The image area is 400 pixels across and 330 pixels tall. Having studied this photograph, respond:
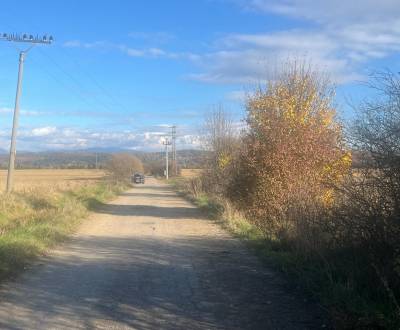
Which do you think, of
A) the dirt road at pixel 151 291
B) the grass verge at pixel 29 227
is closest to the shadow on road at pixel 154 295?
the dirt road at pixel 151 291

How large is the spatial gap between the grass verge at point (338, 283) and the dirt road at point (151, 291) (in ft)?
0.96

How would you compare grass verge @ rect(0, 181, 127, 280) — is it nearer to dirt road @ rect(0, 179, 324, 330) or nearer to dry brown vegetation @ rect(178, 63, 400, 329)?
dirt road @ rect(0, 179, 324, 330)

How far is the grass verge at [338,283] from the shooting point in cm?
600

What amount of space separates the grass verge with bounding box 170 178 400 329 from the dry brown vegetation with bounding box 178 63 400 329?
15 millimetres

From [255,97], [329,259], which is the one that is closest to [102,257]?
[329,259]

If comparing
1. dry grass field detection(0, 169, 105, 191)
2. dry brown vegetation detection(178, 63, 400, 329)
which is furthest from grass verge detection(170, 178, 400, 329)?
dry grass field detection(0, 169, 105, 191)

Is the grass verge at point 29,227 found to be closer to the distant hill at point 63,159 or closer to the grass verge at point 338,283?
the grass verge at point 338,283

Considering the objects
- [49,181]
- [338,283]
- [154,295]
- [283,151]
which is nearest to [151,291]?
[154,295]

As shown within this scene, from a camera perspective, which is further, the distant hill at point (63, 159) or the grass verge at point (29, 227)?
the distant hill at point (63, 159)

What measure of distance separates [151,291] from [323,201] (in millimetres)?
6173

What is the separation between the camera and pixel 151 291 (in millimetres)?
8141

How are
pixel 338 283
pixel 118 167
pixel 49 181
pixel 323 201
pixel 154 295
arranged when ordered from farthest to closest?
1. pixel 118 167
2. pixel 49 181
3. pixel 323 201
4. pixel 154 295
5. pixel 338 283

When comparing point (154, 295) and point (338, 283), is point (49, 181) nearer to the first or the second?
point (154, 295)

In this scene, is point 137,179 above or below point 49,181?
above
